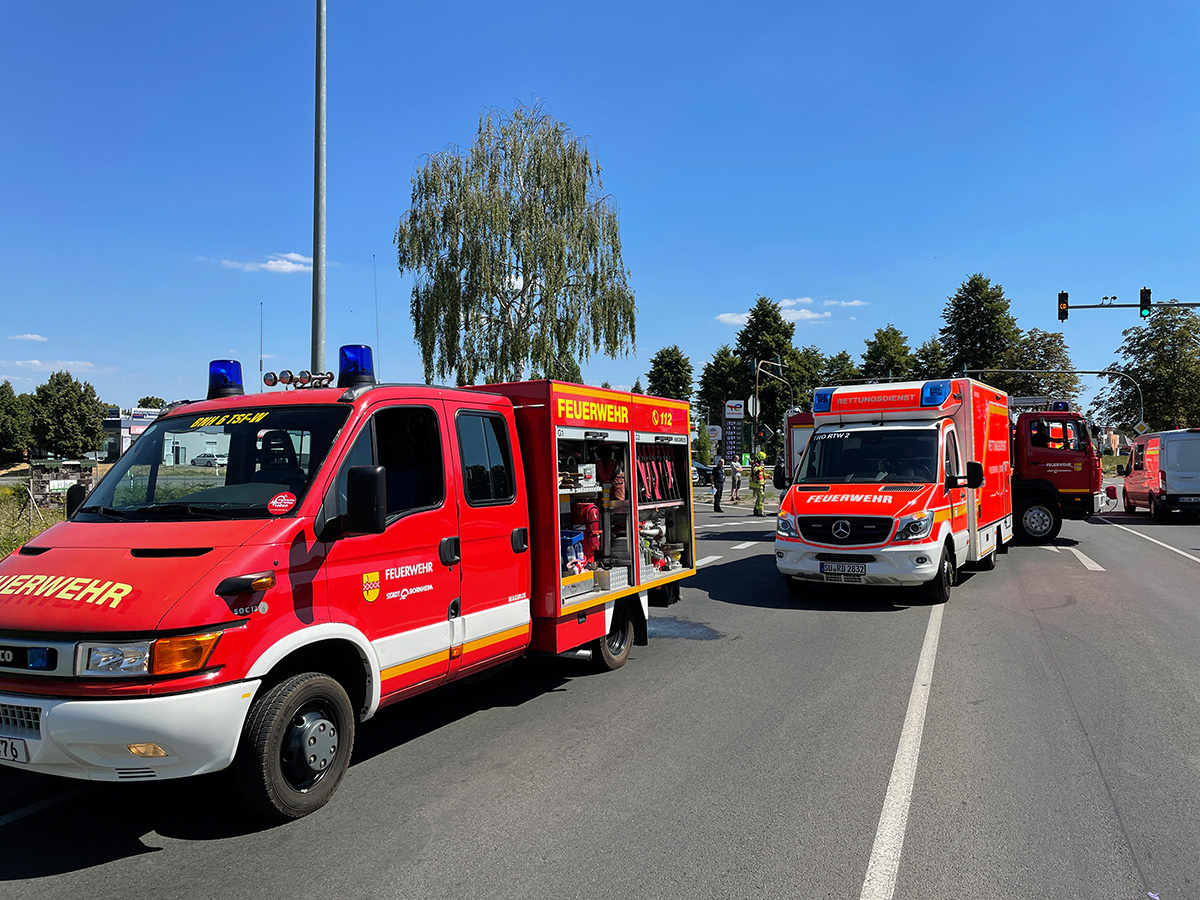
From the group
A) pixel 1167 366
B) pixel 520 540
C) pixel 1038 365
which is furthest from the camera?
pixel 1038 365

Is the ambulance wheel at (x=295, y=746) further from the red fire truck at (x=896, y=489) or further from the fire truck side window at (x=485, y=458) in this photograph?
the red fire truck at (x=896, y=489)

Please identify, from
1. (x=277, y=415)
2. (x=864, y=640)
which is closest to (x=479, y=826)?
(x=277, y=415)

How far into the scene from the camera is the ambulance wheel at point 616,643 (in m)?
7.45

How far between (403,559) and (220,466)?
1.22 metres

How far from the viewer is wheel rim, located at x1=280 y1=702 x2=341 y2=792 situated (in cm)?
427

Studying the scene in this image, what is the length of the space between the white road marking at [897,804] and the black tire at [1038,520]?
40.8 feet

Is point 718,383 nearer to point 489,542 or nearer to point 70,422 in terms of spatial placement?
point 70,422

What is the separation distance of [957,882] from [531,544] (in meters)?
3.55

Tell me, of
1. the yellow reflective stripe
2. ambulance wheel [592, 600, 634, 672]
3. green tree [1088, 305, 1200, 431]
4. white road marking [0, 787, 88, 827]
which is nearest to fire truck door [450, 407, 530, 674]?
the yellow reflective stripe

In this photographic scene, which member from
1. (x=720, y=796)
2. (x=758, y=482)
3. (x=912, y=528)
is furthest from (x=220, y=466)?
(x=758, y=482)

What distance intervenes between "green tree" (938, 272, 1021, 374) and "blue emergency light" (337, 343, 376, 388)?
7366cm

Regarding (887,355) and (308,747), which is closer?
(308,747)

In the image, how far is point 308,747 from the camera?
14.2 ft

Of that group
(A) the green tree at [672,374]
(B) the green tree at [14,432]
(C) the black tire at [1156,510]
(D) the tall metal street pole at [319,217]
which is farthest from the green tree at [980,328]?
(B) the green tree at [14,432]
